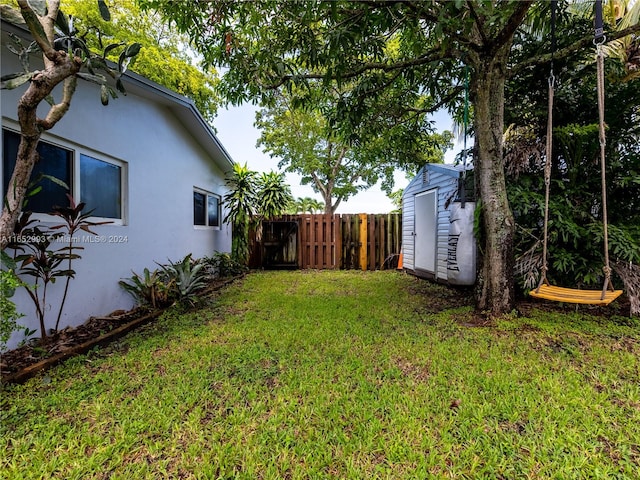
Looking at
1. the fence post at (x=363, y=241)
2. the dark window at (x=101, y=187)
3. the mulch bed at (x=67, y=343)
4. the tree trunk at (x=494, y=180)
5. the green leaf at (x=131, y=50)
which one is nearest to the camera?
the mulch bed at (x=67, y=343)

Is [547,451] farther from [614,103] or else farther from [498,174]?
[614,103]

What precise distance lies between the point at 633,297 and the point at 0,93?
6.90 meters

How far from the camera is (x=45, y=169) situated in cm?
297

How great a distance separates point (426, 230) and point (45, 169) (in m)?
6.35

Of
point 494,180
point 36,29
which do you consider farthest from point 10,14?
point 494,180

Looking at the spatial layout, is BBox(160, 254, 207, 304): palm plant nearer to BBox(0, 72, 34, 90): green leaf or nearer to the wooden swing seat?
BBox(0, 72, 34, 90): green leaf

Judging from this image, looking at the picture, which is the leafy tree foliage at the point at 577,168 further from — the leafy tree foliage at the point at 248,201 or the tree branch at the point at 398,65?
the leafy tree foliage at the point at 248,201

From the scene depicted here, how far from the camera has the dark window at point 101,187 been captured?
3.49 meters

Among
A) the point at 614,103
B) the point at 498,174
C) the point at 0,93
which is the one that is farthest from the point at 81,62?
the point at 614,103

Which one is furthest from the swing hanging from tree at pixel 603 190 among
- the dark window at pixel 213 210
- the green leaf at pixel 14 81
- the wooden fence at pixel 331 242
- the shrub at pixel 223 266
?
the dark window at pixel 213 210

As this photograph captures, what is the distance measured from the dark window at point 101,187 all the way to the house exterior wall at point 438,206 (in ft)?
15.9

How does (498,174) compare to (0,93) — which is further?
(498,174)

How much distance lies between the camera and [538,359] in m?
2.62

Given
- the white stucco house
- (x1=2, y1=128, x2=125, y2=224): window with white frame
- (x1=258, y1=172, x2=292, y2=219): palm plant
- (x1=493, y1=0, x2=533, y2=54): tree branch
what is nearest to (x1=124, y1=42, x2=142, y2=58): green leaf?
the white stucco house
